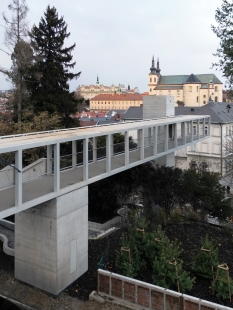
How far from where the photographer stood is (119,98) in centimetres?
13350

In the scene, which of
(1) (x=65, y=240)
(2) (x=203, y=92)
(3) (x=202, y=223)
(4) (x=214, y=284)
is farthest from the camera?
(2) (x=203, y=92)

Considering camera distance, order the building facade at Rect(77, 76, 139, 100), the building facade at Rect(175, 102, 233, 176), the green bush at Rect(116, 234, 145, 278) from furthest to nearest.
A: the building facade at Rect(77, 76, 139, 100), the building facade at Rect(175, 102, 233, 176), the green bush at Rect(116, 234, 145, 278)

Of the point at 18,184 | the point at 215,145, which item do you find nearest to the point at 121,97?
the point at 215,145

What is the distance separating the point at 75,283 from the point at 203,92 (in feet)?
328

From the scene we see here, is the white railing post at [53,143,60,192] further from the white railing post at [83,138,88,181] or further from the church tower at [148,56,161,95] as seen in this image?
the church tower at [148,56,161,95]

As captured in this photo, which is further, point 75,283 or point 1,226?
point 1,226

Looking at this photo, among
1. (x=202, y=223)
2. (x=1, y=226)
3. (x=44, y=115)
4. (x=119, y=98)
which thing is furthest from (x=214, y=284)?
(x=119, y=98)

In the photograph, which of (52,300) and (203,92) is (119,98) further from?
(52,300)

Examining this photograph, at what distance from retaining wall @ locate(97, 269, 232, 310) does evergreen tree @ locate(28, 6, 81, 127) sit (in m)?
19.3

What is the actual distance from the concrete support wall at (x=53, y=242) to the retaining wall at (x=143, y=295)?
125 centimetres

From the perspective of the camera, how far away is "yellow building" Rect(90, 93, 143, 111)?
130 metres

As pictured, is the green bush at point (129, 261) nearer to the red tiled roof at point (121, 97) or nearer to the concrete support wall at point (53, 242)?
the concrete support wall at point (53, 242)

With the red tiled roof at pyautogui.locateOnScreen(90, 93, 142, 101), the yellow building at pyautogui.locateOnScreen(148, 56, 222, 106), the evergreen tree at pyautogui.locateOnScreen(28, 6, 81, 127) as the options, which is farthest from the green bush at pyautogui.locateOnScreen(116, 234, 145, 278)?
the red tiled roof at pyautogui.locateOnScreen(90, 93, 142, 101)

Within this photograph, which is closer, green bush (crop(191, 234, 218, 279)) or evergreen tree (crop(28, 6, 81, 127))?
green bush (crop(191, 234, 218, 279))
